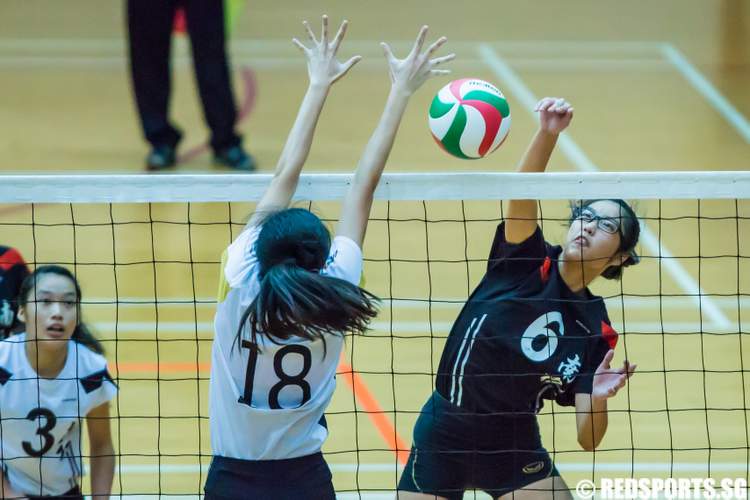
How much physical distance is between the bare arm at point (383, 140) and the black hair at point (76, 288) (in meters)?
1.23

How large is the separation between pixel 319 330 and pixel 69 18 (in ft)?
38.4

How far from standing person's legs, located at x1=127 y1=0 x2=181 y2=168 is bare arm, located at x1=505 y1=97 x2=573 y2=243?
5.80m

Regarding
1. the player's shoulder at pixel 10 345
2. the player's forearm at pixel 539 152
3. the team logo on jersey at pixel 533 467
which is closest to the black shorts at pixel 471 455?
the team logo on jersey at pixel 533 467

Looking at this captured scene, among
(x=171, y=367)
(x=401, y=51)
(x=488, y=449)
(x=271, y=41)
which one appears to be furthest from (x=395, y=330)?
(x=271, y=41)

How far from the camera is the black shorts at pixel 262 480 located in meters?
3.26

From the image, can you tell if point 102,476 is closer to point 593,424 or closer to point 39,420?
point 39,420

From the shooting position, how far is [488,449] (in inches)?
155

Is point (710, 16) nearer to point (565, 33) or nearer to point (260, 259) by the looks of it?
point (565, 33)

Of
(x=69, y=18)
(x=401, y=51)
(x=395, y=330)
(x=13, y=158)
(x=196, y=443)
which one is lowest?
(x=196, y=443)

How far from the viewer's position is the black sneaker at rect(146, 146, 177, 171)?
9.30m

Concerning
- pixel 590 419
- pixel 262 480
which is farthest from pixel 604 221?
pixel 262 480

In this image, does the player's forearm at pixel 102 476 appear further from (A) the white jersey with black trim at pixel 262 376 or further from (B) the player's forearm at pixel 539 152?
(B) the player's forearm at pixel 539 152

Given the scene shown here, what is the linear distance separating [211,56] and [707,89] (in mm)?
5054

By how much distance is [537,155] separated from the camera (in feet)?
12.5
